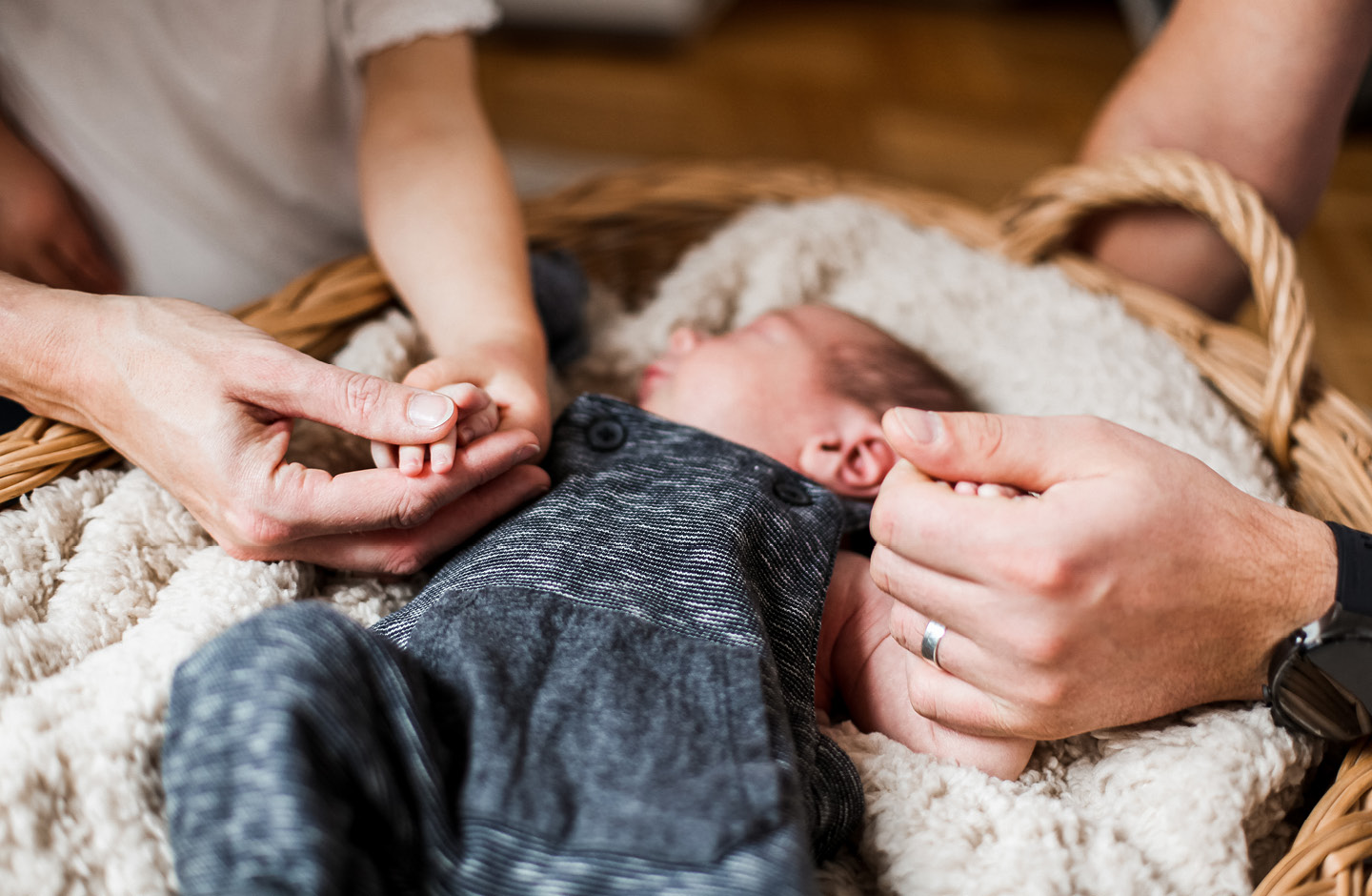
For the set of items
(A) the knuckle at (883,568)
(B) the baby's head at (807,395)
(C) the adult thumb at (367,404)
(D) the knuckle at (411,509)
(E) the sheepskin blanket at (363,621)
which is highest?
(C) the adult thumb at (367,404)

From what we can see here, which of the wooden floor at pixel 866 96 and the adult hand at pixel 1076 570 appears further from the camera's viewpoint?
the wooden floor at pixel 866 96

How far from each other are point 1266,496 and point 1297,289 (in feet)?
0.67

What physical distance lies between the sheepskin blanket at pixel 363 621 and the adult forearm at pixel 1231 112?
0.26m

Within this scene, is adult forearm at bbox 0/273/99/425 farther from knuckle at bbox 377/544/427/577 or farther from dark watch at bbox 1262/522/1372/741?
dark watch at bbox 1262/522/1372/741

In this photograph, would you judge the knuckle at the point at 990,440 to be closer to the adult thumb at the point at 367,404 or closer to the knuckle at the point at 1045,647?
the knuckle at the point at 1045,647

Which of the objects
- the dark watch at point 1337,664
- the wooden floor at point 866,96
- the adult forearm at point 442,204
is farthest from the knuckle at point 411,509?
the wooden floor at point 866,96

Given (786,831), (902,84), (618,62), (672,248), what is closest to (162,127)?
(672,248)

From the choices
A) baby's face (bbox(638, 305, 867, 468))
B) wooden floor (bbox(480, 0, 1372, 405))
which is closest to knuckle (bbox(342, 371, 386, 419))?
baby's face (bbox(638, 305, 867, 468))

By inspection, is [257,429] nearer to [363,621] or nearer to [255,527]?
[255,527]

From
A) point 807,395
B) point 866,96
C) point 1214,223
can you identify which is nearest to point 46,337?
point 807,395

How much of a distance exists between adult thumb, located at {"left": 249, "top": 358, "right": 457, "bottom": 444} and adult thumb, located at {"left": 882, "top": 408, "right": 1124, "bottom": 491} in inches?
11.9

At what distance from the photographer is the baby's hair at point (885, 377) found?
90 cm

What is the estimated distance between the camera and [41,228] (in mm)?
872

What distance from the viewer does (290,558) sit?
0.72m
